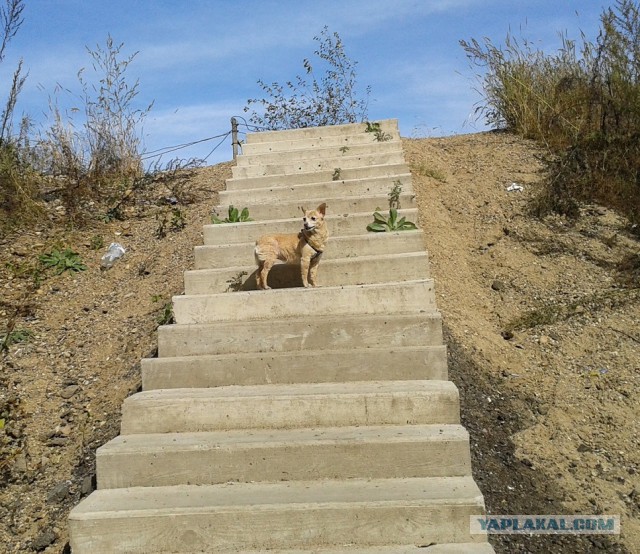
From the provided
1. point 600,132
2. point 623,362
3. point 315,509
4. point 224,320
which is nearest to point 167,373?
point 224,320

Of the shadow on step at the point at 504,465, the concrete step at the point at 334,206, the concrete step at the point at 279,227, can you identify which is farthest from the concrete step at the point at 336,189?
the shadow on step at the point at 504,465

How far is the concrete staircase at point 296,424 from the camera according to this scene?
10.1ft

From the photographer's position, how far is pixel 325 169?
22.6 ft

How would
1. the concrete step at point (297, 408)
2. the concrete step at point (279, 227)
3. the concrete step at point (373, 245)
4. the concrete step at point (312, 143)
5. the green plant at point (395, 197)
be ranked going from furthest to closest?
the concrete step at point (312, 143) → the green plant at point (395, 197) → the concrete step at point (279, 227) → the concrete step at point (373, 245) → the concrete step at point (297, 408)

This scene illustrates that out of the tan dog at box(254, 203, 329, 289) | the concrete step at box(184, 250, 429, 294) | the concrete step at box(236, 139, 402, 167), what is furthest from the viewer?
the concrete step at box(236, 139, 402, 167)

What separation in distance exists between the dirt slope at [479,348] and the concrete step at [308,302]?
43cm

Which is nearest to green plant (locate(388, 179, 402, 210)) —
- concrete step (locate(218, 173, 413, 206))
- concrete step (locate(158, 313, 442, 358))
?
concrete step (locate(218, 173, 413, 206))

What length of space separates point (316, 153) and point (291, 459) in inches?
180

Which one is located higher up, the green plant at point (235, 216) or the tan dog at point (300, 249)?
the green plant at point (235, 216)

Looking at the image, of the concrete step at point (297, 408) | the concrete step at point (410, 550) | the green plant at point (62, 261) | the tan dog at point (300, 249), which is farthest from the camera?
the green plant at point (62, 261)

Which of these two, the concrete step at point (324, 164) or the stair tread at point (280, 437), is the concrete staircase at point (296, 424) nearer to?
the stair tread at point (280, 437)

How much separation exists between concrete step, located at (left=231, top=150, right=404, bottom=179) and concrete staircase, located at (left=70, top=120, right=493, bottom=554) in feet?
6.15

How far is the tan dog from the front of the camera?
4586 mm

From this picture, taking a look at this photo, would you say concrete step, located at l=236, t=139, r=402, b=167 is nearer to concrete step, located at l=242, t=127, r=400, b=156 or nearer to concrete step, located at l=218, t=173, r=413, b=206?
concrete step, located at l=242, t=127, r=400, b=156
